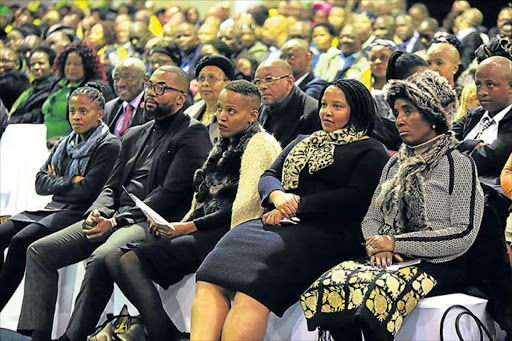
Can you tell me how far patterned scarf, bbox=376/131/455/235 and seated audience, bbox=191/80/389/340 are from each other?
215mm

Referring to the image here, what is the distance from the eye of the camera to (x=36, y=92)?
8.42 meters

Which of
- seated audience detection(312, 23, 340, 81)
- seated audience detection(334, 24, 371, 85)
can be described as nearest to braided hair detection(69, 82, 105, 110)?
seated audience detection(334, 24, 371, 85)

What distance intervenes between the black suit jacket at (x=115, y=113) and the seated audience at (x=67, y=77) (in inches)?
9.3

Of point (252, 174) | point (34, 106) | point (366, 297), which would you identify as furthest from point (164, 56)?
point (366, 297)

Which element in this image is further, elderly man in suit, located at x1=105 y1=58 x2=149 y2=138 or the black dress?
elderly man in suit, located at x1=105 y1=58 x2=149 y2=138

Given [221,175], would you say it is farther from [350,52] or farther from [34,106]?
[350,52]

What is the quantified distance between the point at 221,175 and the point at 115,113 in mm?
1999

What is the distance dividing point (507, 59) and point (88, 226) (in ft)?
7.75

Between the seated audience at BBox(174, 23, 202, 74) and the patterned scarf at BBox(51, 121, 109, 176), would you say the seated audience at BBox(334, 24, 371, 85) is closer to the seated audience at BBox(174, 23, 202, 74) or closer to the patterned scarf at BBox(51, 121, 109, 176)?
the seated audience at BBox(174, 23, 202, 74)

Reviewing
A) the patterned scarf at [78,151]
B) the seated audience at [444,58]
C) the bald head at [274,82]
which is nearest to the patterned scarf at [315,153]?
the bald head at [274,82]

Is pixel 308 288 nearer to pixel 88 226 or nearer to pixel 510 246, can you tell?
pixel 510 246

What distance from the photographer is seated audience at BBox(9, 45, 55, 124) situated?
8.21m

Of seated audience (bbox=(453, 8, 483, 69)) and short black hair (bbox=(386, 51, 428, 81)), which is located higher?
short black hair (bbox=(386, 51, 428, 81))

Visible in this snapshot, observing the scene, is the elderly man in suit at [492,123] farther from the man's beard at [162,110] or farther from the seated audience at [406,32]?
the seated audience at [406,32]
